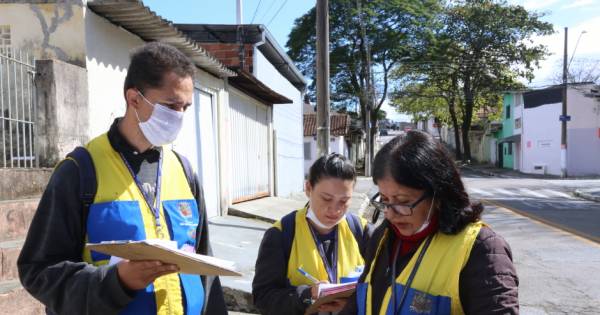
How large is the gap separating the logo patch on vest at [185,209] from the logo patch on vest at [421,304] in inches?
37.4

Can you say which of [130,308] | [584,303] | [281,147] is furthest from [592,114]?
[130,308]

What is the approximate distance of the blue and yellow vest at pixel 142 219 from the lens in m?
1.78

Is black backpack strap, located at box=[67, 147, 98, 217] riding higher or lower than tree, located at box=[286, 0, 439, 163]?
lower

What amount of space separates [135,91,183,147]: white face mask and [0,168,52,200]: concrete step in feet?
10.2

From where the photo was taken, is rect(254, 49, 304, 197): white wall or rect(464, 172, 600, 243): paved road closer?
rect(464, 172, 600, 243): paved road

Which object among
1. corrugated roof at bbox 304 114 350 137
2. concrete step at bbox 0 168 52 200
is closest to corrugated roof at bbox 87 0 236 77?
concrete step at bbox 0 168 52 200

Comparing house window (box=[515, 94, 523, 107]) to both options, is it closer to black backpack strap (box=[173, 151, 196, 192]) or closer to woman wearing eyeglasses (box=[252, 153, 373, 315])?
woman wearing eyeglasses (box=[252, 153, 373, 315])

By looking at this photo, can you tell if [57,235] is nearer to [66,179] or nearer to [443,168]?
[66,179]

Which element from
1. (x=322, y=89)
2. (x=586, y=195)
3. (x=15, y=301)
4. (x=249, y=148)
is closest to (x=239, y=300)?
(x=15, y=301)

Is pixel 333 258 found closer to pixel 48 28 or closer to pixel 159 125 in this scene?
pixel 159 125

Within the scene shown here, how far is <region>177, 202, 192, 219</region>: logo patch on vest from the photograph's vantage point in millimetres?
2014

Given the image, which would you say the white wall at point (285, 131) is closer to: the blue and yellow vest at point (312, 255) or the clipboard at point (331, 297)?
the blue and yellow vest at point (312, 255)

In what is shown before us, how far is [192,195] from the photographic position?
212 centimetres

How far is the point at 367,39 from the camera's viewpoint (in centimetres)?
3209
